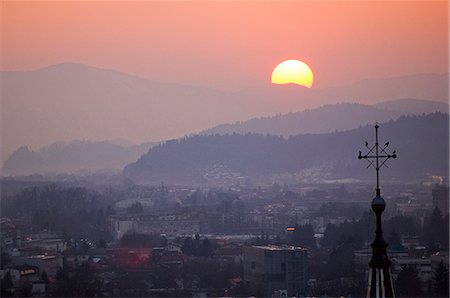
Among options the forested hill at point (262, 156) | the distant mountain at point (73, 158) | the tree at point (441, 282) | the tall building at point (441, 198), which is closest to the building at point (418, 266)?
the tree at point (441, 282)

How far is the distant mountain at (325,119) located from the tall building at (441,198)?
14034 millimetres

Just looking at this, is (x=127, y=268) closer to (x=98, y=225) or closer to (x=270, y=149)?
(x=98, y=225)

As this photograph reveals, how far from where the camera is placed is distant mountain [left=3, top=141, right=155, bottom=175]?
58750mm

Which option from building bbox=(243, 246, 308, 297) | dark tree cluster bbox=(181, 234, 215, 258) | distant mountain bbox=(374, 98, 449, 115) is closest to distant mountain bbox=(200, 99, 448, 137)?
distant mountain bbox=(374, 98, 449, 115)

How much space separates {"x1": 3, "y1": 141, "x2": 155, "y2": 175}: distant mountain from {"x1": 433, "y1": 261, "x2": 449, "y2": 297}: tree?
27692 mm

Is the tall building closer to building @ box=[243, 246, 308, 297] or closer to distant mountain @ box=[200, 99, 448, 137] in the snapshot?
building @ box=[243, 246, 308, 297]

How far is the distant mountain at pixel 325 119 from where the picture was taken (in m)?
69.7

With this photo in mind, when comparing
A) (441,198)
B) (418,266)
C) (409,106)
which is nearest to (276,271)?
(418,266)

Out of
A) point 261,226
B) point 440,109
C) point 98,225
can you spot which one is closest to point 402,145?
point 440,109

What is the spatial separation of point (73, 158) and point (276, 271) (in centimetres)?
4068

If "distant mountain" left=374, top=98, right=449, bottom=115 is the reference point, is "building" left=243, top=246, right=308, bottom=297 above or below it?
below

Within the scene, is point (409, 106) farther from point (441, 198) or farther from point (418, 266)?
point (418, 266)

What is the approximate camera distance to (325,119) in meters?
84.6

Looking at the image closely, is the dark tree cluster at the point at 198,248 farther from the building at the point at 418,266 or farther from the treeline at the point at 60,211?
the building at the point at 418,266
